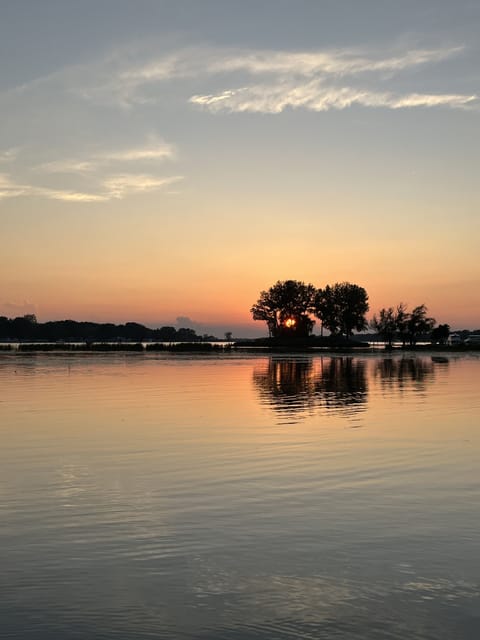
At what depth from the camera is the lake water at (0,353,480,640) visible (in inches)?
408

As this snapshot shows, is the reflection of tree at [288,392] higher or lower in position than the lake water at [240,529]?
lower

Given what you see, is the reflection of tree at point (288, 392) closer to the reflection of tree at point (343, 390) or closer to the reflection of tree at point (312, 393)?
the reflection of tree at point (312, 393)

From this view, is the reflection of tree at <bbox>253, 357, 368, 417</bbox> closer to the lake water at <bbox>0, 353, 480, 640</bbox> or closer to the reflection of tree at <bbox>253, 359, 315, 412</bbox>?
the reflection of tree at <bbox>253, 359, 315, 412</bbox>

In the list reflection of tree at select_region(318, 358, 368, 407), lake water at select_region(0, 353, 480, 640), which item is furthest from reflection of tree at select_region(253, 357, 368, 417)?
lake water at select_region(0, 353, 480, 640)

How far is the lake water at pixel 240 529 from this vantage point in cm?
1035

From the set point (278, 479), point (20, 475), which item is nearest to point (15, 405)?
point (20, 475)

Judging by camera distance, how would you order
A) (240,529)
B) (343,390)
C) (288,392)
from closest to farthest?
(240,529), (288,392), (343,390)

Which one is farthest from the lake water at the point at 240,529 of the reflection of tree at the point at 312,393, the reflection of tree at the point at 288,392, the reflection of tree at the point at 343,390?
the reflection of tree at the point at 343,390

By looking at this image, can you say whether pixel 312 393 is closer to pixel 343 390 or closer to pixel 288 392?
pixel 288 392

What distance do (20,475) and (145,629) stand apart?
12621 mm

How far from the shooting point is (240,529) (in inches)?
599

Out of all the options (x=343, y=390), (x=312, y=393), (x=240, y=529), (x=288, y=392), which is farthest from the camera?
(x=343, y=390)

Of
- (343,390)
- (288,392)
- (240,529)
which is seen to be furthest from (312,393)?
(240,529)

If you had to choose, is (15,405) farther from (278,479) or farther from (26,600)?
(26,600)
